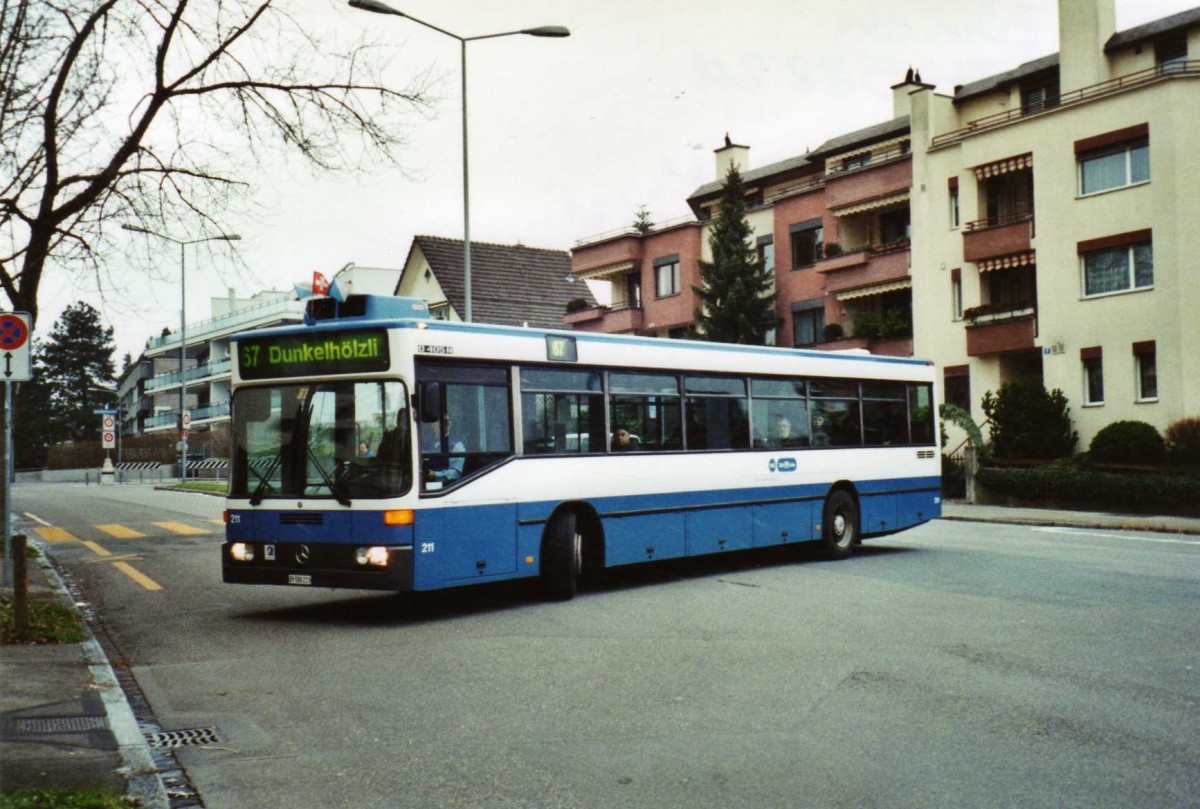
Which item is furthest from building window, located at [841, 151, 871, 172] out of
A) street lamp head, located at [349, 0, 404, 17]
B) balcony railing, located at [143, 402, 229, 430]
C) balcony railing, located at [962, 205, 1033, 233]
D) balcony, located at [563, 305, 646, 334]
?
balcony railing, located at [143, 402, 229, 430]

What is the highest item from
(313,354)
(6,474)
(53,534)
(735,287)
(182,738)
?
(735,287)

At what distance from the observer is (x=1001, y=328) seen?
122 ft

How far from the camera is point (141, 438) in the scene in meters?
94.9

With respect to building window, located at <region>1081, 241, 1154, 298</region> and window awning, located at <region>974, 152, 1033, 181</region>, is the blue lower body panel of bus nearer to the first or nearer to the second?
building window, located at <region>1081, 241, 1154, 298</region>

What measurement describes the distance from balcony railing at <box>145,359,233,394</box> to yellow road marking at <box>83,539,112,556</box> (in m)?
66.7

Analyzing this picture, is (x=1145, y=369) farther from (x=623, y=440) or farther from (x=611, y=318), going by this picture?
(x=611, y=318)

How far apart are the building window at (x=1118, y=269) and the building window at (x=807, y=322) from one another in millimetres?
11853

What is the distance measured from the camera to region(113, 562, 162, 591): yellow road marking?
620 inches

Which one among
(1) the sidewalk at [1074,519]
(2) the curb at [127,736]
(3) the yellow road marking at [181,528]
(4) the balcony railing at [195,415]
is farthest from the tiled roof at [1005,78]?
(4) the balcony railing at [195,415]

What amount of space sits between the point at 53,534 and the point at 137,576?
32.2 ft

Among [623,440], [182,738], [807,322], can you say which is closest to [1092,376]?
[807,322]

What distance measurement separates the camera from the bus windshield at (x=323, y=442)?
11.7 metres

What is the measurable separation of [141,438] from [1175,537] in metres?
84.4

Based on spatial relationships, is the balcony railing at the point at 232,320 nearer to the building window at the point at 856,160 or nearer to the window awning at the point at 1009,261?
the building window at the point at 856,160
